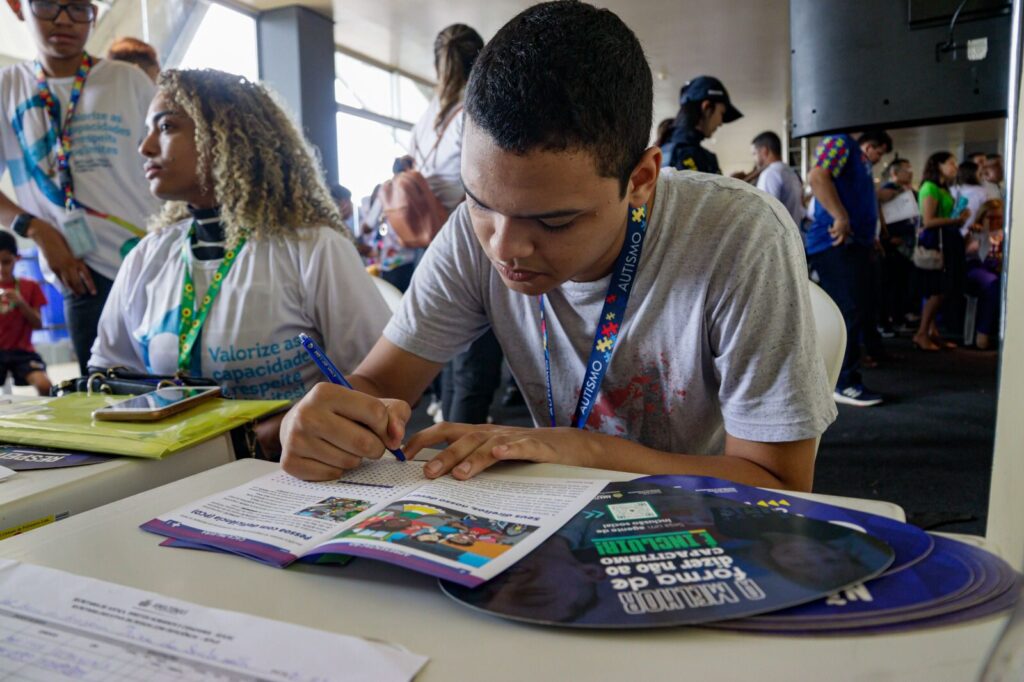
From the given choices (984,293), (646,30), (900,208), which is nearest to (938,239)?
(900,208)

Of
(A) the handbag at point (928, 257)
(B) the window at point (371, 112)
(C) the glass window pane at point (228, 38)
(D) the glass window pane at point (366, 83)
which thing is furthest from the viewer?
(D) the glass window pane at point (366, 83)

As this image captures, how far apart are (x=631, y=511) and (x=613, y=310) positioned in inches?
16.1

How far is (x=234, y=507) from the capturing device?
2.19 ft

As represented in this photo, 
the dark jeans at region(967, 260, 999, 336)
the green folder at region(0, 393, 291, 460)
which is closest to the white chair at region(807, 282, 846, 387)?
the green folder at region(0, 393, 291, 460)

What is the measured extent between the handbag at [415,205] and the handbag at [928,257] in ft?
14.9

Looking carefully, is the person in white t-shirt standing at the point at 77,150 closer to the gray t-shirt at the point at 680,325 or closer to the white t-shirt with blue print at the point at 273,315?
the white t-shirt with blue print at the point at 273,315

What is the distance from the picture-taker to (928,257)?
17.9 ft

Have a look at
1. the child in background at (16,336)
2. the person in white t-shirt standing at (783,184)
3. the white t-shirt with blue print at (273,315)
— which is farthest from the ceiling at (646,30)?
the white t-shirt with blue print at (273,315)

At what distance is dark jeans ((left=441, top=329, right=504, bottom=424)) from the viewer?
87.2 inches

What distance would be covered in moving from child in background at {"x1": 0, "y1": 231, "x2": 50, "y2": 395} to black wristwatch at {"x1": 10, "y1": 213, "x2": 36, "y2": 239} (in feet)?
6.84

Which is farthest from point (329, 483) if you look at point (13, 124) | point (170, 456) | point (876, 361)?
point (876, 361)

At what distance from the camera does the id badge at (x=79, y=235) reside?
193 centimetres

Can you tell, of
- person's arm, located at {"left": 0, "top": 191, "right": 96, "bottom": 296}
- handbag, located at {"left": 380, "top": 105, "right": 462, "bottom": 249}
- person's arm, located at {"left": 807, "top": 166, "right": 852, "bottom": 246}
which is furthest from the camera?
person's arm, located at {"left": 807, "top": 166, "right": 852, "bottom": 246}

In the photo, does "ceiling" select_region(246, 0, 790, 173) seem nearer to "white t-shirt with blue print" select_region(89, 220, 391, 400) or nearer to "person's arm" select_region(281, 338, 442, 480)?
"white t-shirt with blue print" select_region(89, 220, 391, 400)
